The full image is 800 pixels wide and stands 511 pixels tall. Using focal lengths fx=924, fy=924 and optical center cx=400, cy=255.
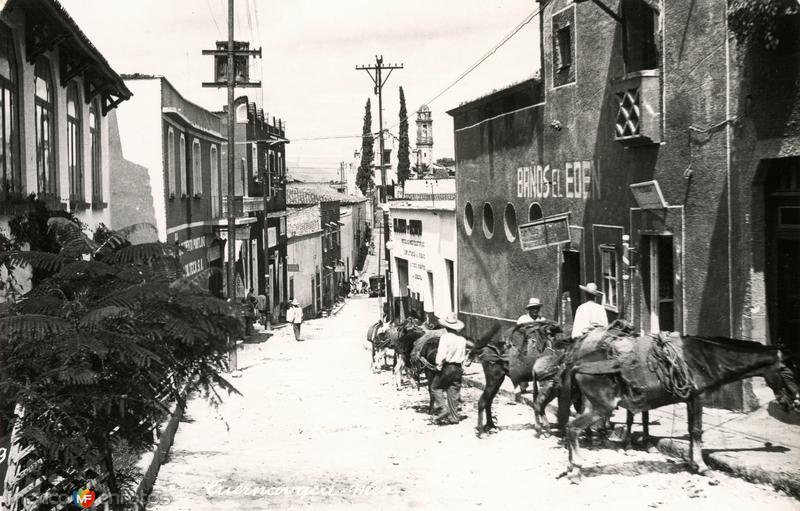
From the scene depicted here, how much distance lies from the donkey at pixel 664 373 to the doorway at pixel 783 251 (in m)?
1.76

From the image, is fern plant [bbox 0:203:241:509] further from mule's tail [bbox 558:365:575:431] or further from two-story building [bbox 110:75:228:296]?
two-story building [bbox 110:75:228:296]

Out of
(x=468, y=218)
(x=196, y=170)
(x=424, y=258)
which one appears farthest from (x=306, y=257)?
(x=468, y=218)

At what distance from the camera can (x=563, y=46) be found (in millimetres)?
17703

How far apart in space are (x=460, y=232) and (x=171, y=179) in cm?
769

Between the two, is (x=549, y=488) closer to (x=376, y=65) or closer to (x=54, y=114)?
(x=54, y=114)

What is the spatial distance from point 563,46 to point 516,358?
783 cm

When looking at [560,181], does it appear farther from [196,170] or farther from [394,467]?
[196,170]

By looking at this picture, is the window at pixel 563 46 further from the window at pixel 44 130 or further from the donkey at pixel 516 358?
A: the window at pixel 44 130

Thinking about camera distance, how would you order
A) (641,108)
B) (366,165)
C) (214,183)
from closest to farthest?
(641,108), (214,183), (366,165)

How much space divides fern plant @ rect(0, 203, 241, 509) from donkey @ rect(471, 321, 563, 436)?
511 centimetres

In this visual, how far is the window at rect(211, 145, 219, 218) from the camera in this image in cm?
2959

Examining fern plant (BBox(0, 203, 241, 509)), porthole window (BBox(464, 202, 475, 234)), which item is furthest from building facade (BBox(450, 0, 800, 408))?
fern plant (BBox(0, 203, 241, 509))

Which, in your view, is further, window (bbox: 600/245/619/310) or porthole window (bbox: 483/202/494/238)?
porthole window (bbox: 483/202/494/238)

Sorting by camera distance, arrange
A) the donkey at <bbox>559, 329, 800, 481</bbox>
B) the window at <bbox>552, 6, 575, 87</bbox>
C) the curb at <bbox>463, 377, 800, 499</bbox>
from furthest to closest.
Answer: the window at <bbox>552, 6, 575, 87</bbox> → the donkey at <bbox>559, 329, 800, 481</bbox> → the curb at <bbox>463, 377, 800, 499</bbox>
